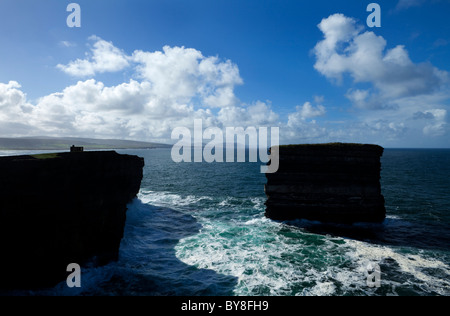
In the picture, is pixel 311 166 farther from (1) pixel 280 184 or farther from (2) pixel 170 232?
(2) pixel 170 232

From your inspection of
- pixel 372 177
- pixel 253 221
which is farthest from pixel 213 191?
pixel 372 177

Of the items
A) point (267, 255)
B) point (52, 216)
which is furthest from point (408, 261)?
point (52, 216)

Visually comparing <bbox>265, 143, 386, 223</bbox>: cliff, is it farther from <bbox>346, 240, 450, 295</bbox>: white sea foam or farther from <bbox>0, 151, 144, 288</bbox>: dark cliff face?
<bbox>0, 151, 144, 288</bbox>: dark cliff face

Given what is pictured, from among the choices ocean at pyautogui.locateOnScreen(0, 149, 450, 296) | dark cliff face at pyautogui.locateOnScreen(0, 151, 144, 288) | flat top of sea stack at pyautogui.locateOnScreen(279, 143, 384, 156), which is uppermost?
flat top of sea stack at pyautogui.locateOnScreen(279, 143, 384, 156)

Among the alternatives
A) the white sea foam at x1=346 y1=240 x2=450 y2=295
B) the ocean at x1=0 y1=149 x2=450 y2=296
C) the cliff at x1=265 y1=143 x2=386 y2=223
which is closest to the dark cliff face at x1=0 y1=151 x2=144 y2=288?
the ocean at x1=0 y1=149 x2=450 y2=296

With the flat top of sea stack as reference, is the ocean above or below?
below

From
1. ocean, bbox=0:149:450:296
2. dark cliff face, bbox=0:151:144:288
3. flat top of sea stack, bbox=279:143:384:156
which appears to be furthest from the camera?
flat top of sea stack, bbox=279:143:384:156
